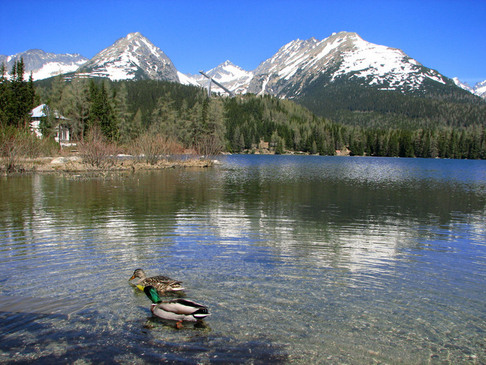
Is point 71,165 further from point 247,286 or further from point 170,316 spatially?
point 170,316

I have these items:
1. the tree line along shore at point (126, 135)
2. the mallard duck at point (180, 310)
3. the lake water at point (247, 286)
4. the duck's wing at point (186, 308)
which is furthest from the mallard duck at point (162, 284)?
the tree line along shore at point (126, 135)

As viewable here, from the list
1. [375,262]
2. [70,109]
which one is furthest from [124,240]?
[70,109]

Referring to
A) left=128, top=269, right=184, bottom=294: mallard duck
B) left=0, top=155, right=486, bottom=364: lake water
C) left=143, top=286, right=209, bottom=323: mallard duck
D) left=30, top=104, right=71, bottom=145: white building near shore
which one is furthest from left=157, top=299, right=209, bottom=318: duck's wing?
left=30, top=104, right=71, bottom=145: white building near shore

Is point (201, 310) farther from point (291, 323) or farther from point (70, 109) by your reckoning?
point (70, 109)

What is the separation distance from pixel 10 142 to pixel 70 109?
42.8 m

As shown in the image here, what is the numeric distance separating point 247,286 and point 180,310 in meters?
2.44

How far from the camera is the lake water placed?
6.45 meters

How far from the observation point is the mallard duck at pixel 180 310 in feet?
22.6

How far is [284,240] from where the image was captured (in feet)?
46.7

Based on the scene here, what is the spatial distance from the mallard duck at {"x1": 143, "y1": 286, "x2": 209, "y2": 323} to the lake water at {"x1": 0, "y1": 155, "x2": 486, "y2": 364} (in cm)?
19

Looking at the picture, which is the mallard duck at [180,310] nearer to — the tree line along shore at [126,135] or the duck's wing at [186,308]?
the duck's wing at [186,308]

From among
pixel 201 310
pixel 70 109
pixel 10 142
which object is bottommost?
pixel 201 310

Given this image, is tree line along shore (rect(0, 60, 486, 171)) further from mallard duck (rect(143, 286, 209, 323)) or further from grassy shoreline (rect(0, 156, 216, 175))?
mallard duck (rect(143, 286, 209, 323))

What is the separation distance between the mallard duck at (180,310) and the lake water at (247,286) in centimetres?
19
